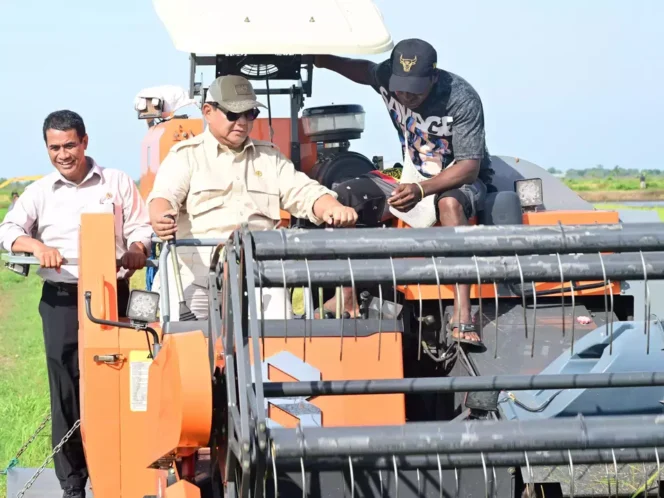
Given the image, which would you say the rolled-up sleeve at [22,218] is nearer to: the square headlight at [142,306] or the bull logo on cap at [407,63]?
the square headlight at [142,306]

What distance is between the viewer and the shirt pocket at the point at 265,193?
6055mm

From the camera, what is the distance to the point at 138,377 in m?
5.37

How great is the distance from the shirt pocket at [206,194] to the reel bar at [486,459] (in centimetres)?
259

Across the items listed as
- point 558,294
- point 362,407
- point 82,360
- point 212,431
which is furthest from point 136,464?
point 558,294

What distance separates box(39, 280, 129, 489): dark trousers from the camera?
6129 mm

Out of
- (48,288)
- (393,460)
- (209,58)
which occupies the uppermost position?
(209,58)

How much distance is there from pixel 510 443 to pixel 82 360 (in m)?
2.63

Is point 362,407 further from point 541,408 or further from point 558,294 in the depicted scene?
point 558,294

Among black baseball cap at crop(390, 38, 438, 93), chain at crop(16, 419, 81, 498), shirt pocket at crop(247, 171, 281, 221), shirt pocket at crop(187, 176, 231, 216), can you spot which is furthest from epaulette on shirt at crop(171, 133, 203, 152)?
chain at crop(16, 419, 81, 498)

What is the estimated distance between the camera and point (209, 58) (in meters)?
7.12

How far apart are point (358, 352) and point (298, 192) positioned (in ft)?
3.68

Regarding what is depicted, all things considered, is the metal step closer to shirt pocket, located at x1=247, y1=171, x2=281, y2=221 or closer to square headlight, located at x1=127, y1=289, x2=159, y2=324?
square headlight, located at x1=127, y1=289, x2=159, y2=324

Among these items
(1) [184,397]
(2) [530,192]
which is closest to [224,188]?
(2) [530,192]

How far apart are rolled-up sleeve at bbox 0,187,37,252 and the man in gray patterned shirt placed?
174cm
